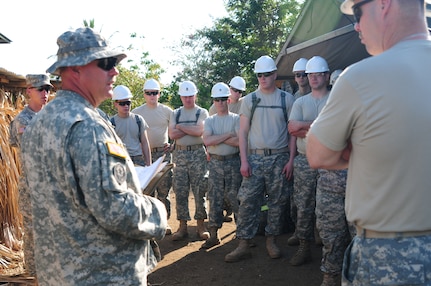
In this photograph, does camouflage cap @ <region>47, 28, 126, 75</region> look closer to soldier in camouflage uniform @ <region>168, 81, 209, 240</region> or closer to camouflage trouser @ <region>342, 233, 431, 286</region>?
camouflage trouser @ <region>342, 233, 431, 286</region>

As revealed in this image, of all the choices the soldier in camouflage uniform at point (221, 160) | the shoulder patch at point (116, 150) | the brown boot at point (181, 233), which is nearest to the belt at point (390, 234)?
the shoulder patch at point (116, 150)

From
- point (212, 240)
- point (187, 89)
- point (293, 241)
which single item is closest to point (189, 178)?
point (212, 240)

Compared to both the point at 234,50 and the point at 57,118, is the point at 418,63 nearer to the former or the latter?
the point at 57,118

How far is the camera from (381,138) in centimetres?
175

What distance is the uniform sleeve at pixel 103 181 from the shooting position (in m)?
1.98

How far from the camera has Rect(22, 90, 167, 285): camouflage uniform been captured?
200cm

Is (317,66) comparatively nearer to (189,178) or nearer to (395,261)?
(189,178)

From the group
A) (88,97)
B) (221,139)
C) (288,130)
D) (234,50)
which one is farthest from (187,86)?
(234,50)

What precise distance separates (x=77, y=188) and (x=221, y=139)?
4.10 meters

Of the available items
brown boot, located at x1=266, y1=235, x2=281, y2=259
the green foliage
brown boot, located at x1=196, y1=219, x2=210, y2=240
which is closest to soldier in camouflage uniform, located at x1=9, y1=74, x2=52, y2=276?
brown boot, located at x1=196, y1=219, x2=210, y2=240

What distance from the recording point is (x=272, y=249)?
5.60m

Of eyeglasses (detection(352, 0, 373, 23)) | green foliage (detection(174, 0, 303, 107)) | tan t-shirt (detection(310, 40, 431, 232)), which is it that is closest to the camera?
tan t-shirt (detection(310, 40, 431, 232))

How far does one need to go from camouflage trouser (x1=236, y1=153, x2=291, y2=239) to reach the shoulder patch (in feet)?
11.5

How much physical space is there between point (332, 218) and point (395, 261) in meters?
2.55
